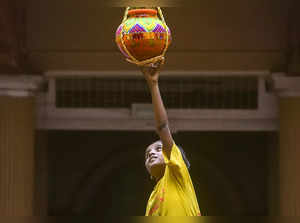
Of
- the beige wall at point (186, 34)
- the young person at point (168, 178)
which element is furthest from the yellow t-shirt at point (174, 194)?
the beige wall at point (186, 34)

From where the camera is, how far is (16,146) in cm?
862

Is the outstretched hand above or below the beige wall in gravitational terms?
below

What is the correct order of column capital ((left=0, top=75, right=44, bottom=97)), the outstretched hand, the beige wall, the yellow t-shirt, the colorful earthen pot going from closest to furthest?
the outstretched hand < the yellow t-shirt < the colorful earthen pot < the beige wall < column capital ((left=0, top=75, right=44, bottom=97))

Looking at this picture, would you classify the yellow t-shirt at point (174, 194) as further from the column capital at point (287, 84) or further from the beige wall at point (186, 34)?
the column capital at point (287, 84)

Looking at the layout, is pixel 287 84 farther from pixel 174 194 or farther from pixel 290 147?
pixel 174 194

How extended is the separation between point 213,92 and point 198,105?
0.22 m

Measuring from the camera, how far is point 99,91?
9219 mm

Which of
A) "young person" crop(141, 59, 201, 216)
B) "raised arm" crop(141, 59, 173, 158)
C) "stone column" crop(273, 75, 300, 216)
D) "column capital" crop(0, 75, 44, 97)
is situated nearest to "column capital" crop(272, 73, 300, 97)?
"stone column" crop(273, 75, 300, 216)

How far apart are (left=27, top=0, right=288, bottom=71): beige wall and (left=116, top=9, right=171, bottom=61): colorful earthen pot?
15.9 feet

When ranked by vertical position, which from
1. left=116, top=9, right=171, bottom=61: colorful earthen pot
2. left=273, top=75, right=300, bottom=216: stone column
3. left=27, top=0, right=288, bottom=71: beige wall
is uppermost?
left=27, top=0, right=288, bottom=71: beige wall

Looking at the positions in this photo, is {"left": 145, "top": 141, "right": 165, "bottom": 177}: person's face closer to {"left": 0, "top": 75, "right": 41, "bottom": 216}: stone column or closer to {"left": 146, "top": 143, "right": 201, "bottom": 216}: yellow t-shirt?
{"left": 146, "top": 143, "right": 201, "bottom": 216}: yellow t-shirt

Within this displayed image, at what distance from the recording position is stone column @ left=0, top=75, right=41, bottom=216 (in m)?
8.55

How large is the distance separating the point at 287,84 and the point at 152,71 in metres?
5.58

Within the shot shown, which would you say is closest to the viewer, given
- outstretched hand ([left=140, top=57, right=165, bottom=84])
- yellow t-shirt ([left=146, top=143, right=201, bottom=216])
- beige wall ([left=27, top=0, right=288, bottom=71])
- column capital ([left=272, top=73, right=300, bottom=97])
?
outstretched hand ([left=140, top=57, right=165, bottom=84])
